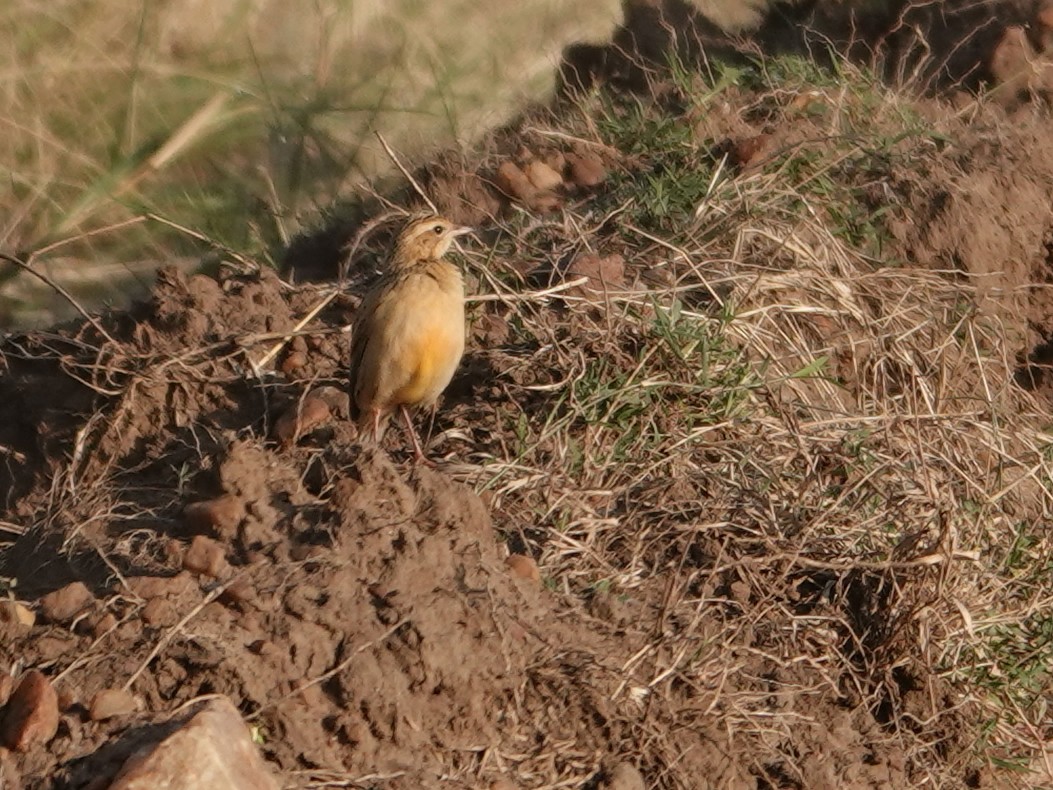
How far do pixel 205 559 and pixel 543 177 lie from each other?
332 cm

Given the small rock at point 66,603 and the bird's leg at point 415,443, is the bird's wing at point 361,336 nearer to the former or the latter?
the bird's leg at point 415,443

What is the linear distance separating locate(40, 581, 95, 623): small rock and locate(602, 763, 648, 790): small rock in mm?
1463

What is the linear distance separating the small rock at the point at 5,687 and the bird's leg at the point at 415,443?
157 centimetres

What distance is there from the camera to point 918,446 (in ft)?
20.1

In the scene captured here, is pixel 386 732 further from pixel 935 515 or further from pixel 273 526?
pixel 935 515

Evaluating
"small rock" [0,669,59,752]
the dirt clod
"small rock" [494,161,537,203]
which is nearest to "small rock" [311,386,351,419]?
the dirt clod

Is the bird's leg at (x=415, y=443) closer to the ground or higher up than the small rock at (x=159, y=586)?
closer to the ground

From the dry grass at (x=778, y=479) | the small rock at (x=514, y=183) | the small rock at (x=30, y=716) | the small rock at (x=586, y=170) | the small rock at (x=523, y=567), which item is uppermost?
the small rock at (x=30, y=716)

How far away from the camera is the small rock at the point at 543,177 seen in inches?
313

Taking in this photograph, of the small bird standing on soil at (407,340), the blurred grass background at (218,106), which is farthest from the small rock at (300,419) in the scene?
the blurred grass background at (218,106)

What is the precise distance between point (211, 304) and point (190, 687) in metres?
2.40

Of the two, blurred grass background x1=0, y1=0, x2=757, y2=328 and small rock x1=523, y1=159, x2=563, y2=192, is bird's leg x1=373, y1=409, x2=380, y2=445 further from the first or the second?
blurred grass background x1=0, y1=0, x2=757, y2=328

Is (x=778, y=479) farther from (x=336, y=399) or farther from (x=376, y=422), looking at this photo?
(x=336, y=399)

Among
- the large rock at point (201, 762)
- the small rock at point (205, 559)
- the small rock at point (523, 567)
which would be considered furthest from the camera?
the small rock at point (523, 567)
